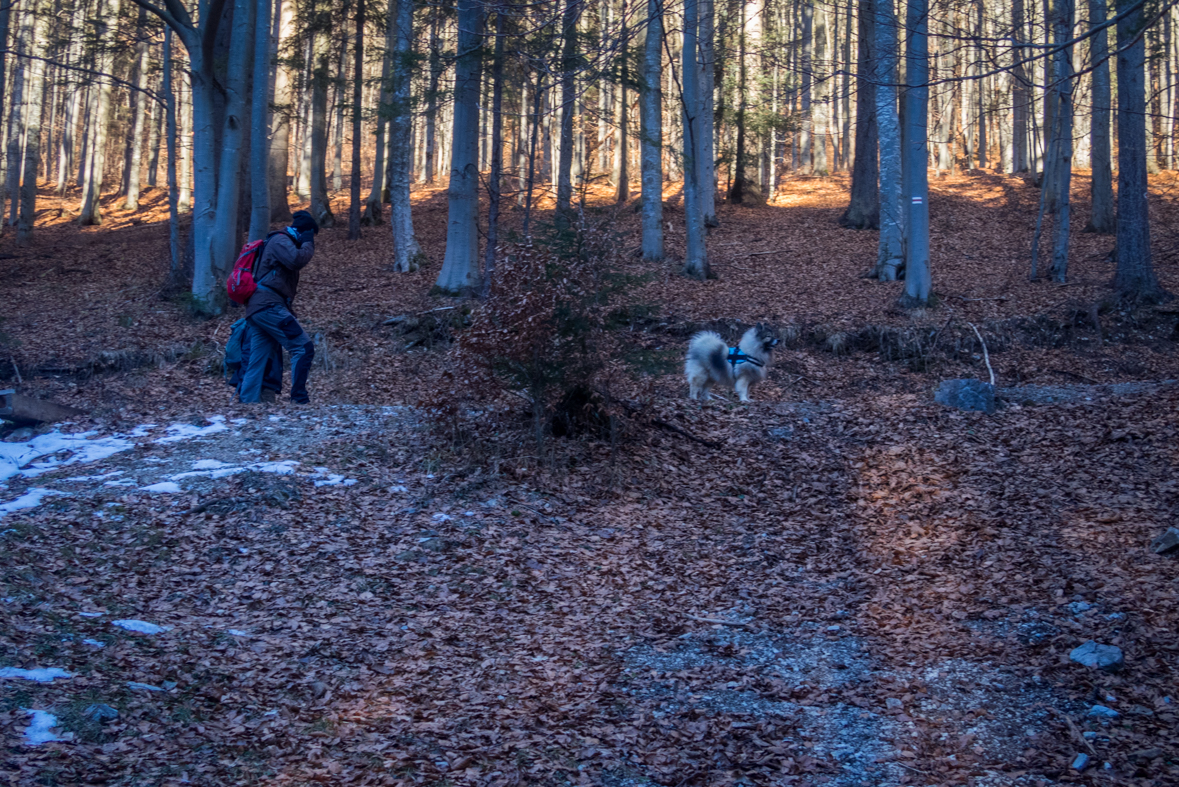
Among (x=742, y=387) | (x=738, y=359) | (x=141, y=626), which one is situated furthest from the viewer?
(x=742, y=387)

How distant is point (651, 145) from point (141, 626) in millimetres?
13354

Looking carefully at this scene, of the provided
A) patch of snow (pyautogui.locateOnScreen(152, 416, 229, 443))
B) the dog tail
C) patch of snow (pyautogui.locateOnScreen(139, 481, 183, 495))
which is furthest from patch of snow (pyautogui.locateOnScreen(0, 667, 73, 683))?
the dog tail

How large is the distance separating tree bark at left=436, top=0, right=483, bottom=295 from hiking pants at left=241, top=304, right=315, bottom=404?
6.31 meters

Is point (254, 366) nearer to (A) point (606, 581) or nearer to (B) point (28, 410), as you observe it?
(B) point (28, 410)

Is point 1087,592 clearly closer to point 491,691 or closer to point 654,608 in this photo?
point 654,608

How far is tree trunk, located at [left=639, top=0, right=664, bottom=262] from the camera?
16.8 meters

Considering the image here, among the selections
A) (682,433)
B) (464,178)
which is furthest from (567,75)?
(464,178)

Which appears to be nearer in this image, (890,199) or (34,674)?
(34,674)

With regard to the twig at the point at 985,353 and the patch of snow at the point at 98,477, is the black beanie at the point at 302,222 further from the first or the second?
the twig at the point at 985,353

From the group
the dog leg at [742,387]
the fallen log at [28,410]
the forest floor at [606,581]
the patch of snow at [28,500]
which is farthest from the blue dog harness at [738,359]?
the fallen log at [28,410]

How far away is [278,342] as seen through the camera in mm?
9242

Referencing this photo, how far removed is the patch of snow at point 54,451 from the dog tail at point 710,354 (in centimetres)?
691

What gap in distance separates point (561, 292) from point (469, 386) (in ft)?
4.38

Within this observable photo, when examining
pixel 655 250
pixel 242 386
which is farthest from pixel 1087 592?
pixel 655 250
